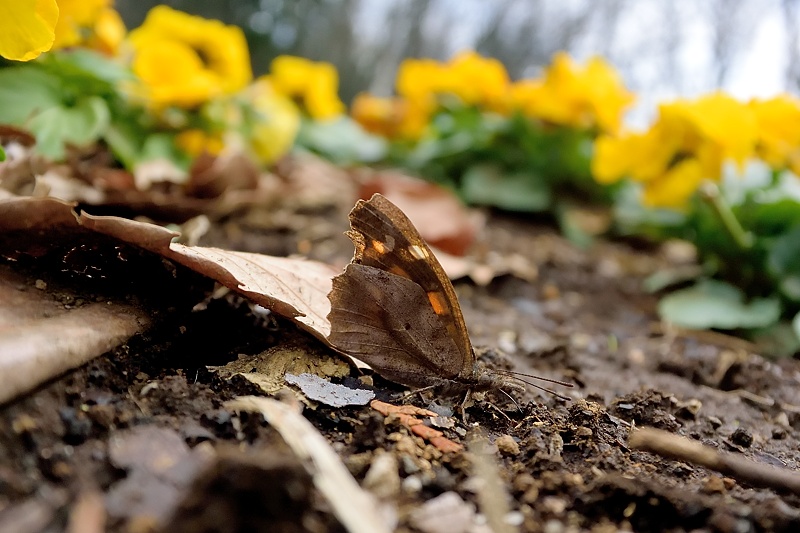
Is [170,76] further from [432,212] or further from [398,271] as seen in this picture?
[398,271]

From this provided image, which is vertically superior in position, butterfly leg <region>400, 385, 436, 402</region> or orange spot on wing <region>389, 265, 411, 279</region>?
orange spot on wing <region>389, 265, 411, 279</region>

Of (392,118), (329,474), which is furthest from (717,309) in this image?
(392,118)

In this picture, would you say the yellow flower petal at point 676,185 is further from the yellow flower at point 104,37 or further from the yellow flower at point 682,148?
the yellow flower at point 104,37

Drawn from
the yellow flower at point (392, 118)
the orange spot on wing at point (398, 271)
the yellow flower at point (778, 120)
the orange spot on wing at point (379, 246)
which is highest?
the yellow flower at point (778, 120)

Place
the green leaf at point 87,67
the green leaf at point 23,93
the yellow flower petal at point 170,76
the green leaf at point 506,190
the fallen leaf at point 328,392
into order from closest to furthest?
the fallen leaf at point 328,392 < the green leaf at point 23,93 < the green leaf at point 87,67 < the yellow flower petal at point 170,76 < the green leaf at point 506,190

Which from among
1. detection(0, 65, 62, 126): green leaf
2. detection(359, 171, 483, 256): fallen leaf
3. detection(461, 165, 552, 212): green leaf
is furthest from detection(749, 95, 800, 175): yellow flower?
detection(0, 65, 62, 126): green leaf

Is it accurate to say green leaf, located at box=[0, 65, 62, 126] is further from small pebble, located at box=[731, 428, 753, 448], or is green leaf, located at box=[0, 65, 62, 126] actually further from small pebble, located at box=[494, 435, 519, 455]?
small pebble, located at box=[731, 428, 753, 448]

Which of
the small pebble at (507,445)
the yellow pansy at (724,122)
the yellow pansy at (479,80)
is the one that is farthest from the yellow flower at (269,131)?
the small pebble at (507,445)
